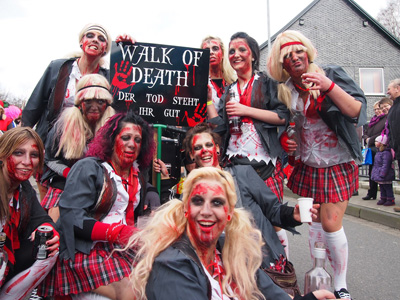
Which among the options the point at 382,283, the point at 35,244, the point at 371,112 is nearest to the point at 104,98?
the point at 35,244

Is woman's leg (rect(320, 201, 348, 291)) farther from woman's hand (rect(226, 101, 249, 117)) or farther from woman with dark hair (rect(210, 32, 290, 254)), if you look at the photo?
woman's hand (rect(226, 101, 249, 117))

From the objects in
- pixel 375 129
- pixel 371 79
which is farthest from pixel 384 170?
pixel 371 79

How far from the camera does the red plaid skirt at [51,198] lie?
2.96 meters

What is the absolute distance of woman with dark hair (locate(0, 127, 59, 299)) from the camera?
7.30ft

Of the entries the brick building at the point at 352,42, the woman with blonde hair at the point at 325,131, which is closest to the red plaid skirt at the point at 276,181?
the woman with blonde hair at the point at 325,131

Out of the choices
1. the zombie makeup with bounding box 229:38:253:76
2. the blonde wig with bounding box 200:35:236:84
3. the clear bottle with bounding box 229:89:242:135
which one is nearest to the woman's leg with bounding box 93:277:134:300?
the clear bottle with bounding box 229:89:242:135

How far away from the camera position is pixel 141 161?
2.93 meters

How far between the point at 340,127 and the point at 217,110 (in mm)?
1239

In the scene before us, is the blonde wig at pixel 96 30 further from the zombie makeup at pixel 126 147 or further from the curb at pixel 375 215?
the curb at pixel 375 215

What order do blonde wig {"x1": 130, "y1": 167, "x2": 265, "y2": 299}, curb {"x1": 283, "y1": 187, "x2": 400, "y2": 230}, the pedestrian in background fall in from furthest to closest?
1. the pedestrian in background
2. curb {"x1": 283, "y1": 187, "x2": 400, "y2": 230}
3. blonde wig {"x1": 130, "y1": 167, "x2": 265, "y2": 299}

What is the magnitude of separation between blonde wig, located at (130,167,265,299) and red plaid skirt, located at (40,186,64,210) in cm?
118

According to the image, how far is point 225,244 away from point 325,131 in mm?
1565

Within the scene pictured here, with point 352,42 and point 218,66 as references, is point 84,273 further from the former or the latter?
point 352,42

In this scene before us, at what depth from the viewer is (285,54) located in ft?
9.69
